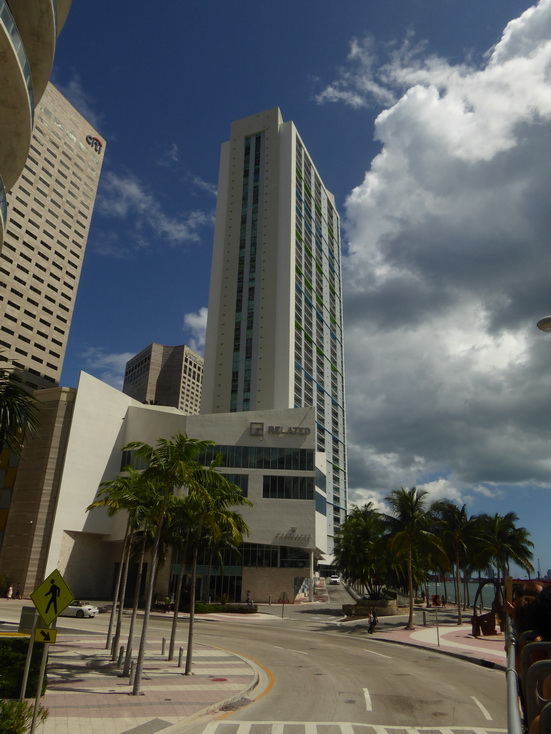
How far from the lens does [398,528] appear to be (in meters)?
42.1

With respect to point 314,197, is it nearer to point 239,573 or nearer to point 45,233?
point 45,233

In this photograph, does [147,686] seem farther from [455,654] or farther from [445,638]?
[445,638]

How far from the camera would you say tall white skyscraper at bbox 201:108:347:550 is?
89562mm

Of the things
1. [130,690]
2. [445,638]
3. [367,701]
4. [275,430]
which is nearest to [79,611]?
[275,430]

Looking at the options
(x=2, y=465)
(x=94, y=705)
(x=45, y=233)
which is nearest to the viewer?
(x=94, y=705)

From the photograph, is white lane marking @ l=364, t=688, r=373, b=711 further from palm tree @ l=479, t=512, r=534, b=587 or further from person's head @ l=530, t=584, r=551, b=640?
palm tree @ l=479, t=512, r=534, b=587

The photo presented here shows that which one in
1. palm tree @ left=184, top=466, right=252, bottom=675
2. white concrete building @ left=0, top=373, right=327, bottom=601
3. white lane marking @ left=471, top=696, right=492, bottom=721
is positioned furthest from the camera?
white concrete building @ left=0, top=373, right=327, bottom=601

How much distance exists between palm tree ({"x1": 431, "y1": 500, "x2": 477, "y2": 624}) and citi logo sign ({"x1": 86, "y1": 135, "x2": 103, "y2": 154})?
4538 inches

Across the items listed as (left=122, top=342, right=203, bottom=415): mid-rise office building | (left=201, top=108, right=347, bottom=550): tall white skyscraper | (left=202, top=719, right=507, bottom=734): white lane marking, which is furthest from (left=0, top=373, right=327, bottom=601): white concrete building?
(left=122, top=342, right=203, bottom=415): mid-rise office building

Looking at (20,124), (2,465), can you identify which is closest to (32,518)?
(2,465)

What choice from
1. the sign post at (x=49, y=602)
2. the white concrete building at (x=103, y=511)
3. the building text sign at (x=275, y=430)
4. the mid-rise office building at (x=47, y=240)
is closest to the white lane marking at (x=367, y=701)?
the sign post at (x=49, y=602)

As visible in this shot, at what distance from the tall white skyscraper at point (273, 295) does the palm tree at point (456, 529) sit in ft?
126

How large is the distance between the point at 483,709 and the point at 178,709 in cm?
883

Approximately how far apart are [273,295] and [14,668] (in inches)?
3208
